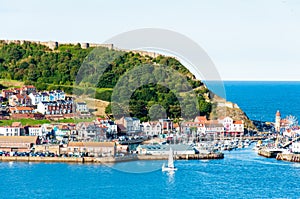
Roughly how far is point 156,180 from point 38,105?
42.3ft

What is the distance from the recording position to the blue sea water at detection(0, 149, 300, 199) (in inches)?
711

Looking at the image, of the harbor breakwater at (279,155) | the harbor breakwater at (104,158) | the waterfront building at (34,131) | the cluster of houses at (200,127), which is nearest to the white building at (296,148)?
the harbor breakwater at (279,155)

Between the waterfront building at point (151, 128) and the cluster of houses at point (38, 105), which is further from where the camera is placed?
the cluster of houses at point (38, 105)

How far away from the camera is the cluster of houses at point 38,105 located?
1203 inches

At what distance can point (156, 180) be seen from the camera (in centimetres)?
1961

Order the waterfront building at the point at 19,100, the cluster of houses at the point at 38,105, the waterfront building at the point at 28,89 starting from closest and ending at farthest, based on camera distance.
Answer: the cluster of houses at the point at 38,105 < the waterfront building at the point at 19,100 < the waterfront building at the point at 28,89

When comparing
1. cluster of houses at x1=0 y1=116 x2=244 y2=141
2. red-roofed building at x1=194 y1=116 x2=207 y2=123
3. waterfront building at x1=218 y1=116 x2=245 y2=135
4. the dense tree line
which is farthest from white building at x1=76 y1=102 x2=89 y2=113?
waterfront building at x1=218 y1=116 x2=245 y2=135

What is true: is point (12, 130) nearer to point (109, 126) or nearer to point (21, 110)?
point (109, 126)

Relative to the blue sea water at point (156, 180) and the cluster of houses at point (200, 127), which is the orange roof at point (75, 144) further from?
the cluster of houses at point (200, 127)

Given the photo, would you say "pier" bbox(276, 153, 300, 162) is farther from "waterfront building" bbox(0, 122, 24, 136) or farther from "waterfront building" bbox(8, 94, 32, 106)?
"waterfront building" bbox(8, 94, 32, 106)

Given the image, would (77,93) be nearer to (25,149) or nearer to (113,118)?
(113,118)

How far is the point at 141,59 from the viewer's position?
124 ft

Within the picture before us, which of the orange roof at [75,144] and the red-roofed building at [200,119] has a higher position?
the red-roofed building at [200,119]

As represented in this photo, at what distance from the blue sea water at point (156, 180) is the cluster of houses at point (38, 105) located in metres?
8.03
